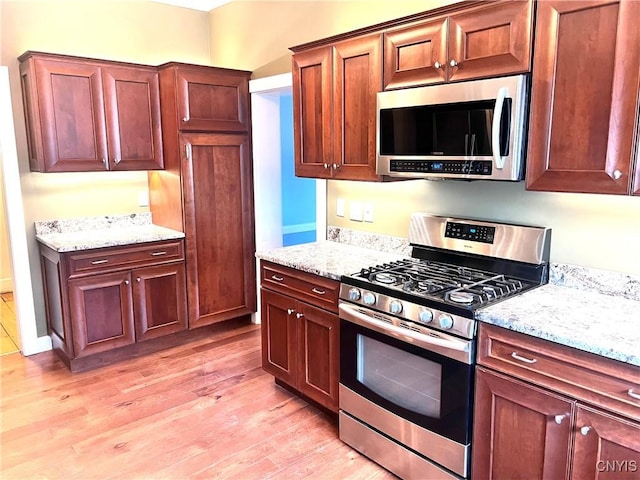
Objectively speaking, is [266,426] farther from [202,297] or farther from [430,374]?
[202,297]

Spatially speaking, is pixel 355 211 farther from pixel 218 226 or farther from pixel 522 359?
pixel 522 359

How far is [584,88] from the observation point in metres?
1.78

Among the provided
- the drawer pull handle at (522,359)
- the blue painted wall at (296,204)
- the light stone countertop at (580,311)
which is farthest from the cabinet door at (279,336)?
the blue painted wall at (296,204)

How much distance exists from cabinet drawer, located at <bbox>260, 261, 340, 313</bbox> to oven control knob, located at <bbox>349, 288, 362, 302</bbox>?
128 millimetres

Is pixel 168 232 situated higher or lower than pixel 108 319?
higher

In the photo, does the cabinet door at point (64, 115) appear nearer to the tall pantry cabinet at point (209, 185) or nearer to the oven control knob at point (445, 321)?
the tall pantry cabinet at point (209, 185)

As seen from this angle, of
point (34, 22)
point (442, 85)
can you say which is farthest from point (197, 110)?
point (442, 85)

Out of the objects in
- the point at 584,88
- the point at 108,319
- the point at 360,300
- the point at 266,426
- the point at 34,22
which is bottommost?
the point at 266,426

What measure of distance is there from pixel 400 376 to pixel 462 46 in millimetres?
1483

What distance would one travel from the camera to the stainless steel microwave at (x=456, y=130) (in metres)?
1.97

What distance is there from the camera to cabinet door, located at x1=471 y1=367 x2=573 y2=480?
5.57ft

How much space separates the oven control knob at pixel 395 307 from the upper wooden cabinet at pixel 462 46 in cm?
102

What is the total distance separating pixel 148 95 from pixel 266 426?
2.55 meters

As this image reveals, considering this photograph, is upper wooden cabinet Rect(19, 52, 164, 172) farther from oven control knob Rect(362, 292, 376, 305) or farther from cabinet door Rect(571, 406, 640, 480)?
cabinet door Rect(571, 406, 640, 480)
